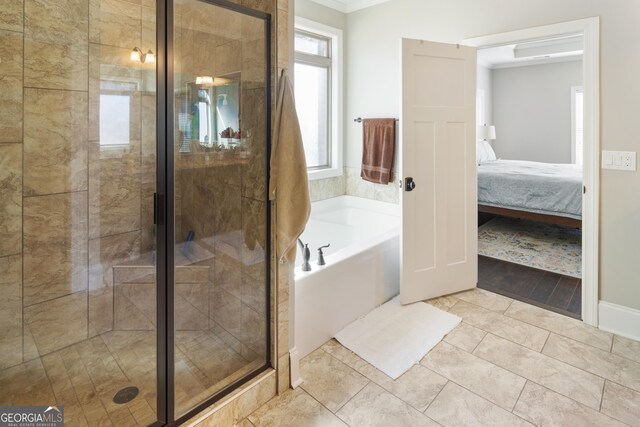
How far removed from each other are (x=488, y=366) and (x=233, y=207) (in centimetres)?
172

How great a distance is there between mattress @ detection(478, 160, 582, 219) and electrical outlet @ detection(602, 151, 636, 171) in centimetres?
207

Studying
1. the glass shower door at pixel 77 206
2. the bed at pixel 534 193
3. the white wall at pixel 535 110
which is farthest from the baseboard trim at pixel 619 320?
the white wall at pixel 535 110

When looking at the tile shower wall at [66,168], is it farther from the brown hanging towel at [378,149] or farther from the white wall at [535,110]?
the white wall at [535,110]

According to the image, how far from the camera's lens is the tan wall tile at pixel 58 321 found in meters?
2.05

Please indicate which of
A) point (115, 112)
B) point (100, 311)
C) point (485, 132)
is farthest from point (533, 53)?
point (100, 311)

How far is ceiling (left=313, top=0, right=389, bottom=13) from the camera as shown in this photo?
377cm

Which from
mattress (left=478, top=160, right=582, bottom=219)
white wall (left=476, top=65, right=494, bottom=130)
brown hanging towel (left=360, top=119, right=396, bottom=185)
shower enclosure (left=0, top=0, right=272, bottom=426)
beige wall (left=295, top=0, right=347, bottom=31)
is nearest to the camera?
shower enclosure (left=0, top=0, right=272, bottom=426)

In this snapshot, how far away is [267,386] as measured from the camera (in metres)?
1.91

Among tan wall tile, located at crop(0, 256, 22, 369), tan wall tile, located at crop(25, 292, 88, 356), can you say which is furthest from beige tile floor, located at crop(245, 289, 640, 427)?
tan wall tile, located at crop(0, 256, 22, 369)

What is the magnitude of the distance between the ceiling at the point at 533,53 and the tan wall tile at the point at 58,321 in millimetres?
6500

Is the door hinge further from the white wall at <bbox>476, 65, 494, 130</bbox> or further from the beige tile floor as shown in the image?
the white wall at <bbox>476, 65, 494, 130</bbox>

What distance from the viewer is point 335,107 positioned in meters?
4.07

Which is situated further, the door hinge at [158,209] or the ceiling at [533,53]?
the ceiling at [533,53]

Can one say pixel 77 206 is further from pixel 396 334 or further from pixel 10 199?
pixel 396 334
